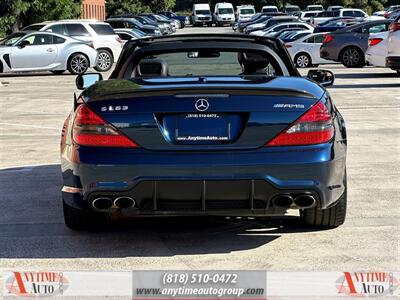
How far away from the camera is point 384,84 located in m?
21.7

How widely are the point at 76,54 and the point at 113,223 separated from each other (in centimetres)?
2107

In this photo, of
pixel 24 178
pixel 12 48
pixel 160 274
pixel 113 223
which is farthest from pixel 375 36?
pixel 160 274

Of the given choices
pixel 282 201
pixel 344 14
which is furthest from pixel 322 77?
pixel 344 14

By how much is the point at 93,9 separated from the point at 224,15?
54.8 ft

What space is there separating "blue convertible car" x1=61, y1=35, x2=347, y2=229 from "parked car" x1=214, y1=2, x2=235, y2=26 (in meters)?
80.5

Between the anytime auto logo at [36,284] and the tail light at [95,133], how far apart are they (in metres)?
0.96

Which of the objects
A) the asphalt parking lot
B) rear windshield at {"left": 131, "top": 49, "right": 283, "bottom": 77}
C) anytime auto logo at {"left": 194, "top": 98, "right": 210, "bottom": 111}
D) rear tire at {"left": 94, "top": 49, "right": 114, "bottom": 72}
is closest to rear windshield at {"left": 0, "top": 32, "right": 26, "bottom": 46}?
rear tire at {"left": 94, "top": 49, "right": 114, "bottom": 72}

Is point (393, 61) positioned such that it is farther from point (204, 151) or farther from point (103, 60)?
point (204, 151)

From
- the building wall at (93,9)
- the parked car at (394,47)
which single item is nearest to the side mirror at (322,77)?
the parked car at (394,47)

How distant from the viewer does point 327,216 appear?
6.79 m

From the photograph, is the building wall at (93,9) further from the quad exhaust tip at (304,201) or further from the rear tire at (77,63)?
the quad exhaust tip at (304,201)

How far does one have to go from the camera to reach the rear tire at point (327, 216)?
6719 mm

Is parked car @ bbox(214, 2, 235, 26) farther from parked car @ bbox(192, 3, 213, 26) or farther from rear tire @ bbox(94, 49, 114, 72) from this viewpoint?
rear tire @ bbox(94, 49, 114, 72)

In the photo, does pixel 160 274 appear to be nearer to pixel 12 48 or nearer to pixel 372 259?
pixel 372 259
